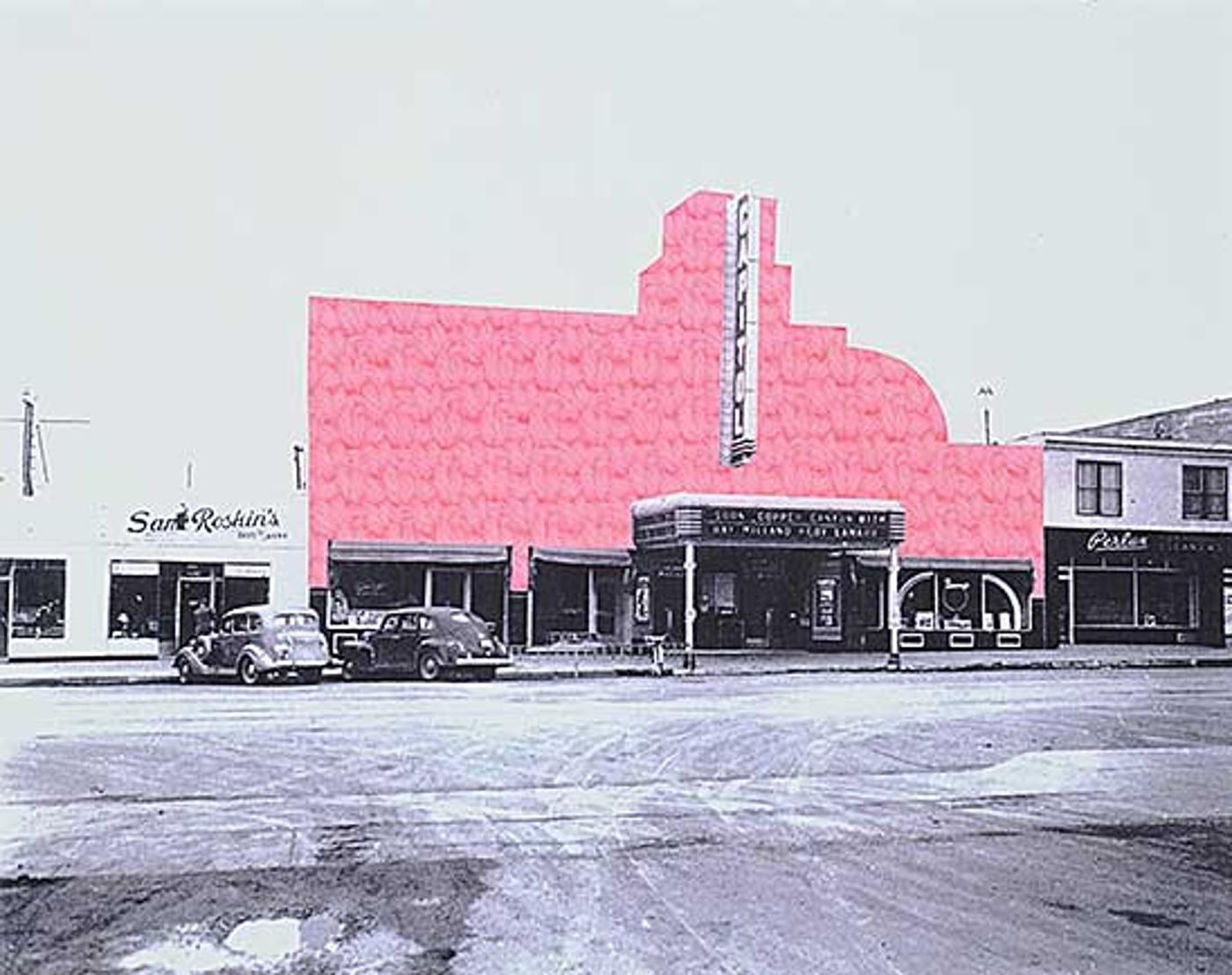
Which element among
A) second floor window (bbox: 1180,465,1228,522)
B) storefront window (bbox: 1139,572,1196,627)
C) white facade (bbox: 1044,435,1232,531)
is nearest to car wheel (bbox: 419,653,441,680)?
white facade (bbox: 1044,435,1232,531)

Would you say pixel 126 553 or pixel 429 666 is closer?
pixel 126 553

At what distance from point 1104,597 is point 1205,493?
1171mm

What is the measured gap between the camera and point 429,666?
7.76 meters

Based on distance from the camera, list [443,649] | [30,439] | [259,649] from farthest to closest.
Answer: [443,649] → [259,649] → [30,439]

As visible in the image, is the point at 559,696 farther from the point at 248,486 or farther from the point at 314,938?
the point at 314,938

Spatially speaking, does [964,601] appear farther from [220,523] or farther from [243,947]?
[243,947]

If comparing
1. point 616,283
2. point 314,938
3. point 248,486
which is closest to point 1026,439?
point 616,283

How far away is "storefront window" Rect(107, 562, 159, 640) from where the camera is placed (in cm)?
736

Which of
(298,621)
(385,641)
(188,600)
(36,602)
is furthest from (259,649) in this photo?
(36,602)

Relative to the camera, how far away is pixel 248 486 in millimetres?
7379

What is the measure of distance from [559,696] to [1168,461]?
18.3 ft

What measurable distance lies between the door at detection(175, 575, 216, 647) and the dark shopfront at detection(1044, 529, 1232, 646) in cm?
614

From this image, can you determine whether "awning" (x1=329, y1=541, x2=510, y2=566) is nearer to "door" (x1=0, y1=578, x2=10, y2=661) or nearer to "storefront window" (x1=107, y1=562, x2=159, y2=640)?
"storefront window" (x1=107, y1=562, x2=159, y2=640)
